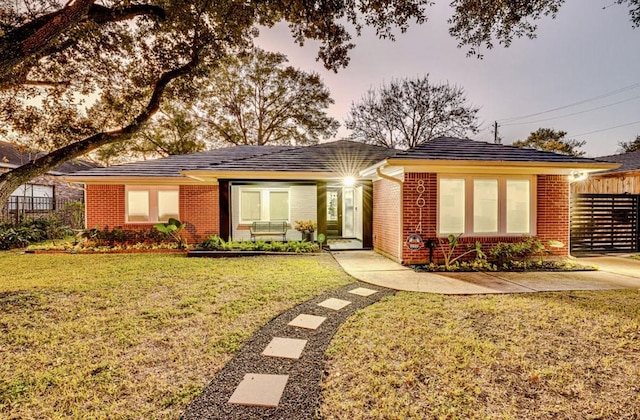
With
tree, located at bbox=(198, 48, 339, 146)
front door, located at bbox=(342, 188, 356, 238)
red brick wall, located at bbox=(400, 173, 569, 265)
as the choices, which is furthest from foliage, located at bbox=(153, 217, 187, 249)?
tree, located at bbox=(198, 48, 339, 146)

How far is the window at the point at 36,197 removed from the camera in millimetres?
16547

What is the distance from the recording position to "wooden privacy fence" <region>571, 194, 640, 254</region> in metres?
10.4

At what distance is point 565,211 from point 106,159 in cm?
2837

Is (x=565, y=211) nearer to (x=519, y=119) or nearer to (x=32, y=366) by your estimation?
(x=32, y=366)

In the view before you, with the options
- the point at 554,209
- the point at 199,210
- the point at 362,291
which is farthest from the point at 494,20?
the point at 199,210

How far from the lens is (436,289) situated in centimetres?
594

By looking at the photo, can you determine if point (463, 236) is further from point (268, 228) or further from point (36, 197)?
point (36, 197)

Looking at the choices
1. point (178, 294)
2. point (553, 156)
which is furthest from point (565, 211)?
point (178, 294)

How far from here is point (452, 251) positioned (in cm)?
795

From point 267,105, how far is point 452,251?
22.7 m

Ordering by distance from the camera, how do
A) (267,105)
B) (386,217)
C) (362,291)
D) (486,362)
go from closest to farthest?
(486,362) → (362,291) → (386,217) → (267,105)

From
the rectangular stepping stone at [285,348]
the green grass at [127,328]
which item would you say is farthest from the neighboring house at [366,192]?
the rectangular stepping stone at [285,348]

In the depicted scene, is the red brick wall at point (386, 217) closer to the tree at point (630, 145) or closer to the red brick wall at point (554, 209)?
the red brick wall at point (554, 209)

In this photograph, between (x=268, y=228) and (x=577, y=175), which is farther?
(x=268, y=228)
